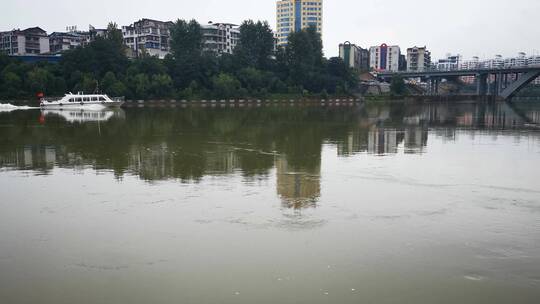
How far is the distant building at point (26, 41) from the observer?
4574 inches

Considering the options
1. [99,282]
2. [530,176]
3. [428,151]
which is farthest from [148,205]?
[428,151]

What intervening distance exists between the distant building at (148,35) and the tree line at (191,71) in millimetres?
29678

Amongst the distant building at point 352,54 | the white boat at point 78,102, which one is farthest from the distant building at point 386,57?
the white boat at point 78,102

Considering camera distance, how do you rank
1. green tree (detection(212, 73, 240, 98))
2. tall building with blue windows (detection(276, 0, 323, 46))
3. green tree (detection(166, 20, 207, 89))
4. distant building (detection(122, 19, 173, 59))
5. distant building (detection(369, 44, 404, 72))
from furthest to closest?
distant building (detection(369, 44, 404, 72)) → tall building with blue windows (detection(276, 0, 323, 46)) → distant building (detection(122, 19, 173, 59)) → green tree (detection(166, 20, 207, 89)) → green tree (detection(212, 73, 240, 98))

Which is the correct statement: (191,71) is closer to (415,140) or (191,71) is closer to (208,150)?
(415,140)

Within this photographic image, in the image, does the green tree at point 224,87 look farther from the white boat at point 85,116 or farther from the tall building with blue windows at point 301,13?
the tall building with blue windows at point 301,13

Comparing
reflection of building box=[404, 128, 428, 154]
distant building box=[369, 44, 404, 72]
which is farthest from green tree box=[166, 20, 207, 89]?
distant building box=[369, 44, 404, 72]

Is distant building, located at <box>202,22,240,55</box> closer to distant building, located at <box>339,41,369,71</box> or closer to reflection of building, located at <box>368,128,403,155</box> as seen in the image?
distant building, located at <box>339,41,369,71</box>

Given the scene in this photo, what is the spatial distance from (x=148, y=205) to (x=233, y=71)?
80.1 meters

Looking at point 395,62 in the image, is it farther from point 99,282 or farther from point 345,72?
point 99,282

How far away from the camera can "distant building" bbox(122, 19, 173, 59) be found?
4688 inches

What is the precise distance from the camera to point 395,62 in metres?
190

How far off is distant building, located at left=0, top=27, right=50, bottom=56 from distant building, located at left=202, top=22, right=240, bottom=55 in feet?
132

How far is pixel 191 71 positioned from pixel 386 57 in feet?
407
